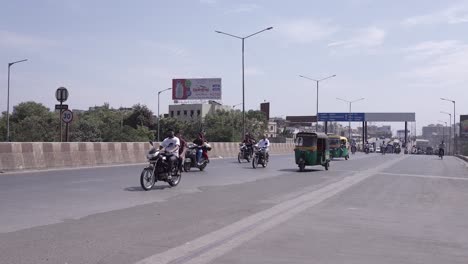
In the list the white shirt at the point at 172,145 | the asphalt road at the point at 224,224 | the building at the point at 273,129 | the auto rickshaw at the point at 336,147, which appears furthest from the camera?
the building at the point at 273,129

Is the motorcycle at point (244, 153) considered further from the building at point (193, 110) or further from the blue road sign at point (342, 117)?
the building at point (193, 110)

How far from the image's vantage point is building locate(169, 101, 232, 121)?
117 m

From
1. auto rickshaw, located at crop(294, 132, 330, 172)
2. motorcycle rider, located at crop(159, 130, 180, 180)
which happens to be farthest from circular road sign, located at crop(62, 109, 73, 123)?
motorcycle rider, located at crop(159, 130, 180, 180)

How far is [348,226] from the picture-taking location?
10.5m

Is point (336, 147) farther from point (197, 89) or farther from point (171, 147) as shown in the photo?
point (197, 89)

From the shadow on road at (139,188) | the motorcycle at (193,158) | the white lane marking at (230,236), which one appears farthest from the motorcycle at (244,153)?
the white lane marking at (230,236)

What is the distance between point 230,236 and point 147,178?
7079 millimetres

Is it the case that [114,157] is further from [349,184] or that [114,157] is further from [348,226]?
[348,226]

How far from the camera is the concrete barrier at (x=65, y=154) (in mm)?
21594

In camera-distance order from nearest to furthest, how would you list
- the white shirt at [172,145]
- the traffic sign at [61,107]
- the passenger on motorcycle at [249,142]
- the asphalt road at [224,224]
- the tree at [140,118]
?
the asphalt road at [224,224] → the white shirt at [172,145] → the traffic sign at [61,107] → the passenger on motorcycle at [249,142] → the tree at [140,118]

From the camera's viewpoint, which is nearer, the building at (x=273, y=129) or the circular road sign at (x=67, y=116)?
the circular road sign at (x=67, y=116)

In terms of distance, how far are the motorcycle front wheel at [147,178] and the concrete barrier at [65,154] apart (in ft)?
26.2

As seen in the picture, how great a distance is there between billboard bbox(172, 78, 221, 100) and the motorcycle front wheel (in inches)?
2828

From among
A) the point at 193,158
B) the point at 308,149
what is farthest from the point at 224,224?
the point at 308,149
